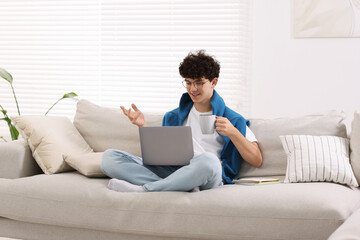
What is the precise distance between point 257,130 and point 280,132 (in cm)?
14

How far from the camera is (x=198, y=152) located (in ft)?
8.95

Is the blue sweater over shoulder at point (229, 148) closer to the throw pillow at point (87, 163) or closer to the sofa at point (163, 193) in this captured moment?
the sofa at point (163, 193)

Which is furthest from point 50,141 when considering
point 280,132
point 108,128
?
point 280,132

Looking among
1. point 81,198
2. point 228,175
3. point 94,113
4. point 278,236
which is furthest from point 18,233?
point 278,236

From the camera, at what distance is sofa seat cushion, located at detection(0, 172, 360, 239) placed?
84.4 inches

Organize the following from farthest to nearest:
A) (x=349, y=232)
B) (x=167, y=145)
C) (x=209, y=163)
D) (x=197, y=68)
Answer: (x=197, y=68), (x=167, y=145), (x=209, y=163), (x=349, y=232)

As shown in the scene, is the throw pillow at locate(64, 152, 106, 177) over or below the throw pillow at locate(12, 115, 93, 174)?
below

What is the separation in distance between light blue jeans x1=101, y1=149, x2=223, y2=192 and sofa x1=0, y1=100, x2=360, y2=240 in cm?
6

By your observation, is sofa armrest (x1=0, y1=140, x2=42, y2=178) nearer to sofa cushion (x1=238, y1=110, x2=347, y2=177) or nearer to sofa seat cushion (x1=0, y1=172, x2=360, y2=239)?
sofa seat cushion (x1=0, y1=172, x2=360, y2=239)

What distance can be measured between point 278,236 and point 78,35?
2.93 m

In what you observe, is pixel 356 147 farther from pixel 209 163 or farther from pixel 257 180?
pixel 209 163

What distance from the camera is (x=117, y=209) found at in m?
2.39

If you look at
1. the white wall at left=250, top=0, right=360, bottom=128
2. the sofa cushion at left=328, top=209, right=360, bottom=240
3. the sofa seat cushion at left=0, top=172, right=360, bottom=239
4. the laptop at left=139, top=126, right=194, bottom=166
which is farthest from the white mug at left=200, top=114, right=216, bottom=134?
the white wall at left=250, top=0, right=360, bottom=128

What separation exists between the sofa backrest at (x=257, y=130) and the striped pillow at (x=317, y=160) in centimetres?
12
